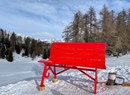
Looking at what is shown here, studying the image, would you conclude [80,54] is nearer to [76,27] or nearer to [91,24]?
[76,27]

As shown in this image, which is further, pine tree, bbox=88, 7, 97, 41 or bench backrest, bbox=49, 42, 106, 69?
pine tree, bbox=88, 7, 97, 41

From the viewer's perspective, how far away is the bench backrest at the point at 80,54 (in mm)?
8594

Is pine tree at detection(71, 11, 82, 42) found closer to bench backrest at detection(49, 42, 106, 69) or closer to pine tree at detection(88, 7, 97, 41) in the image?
pine tree at detection(88, 7, 97, 41)

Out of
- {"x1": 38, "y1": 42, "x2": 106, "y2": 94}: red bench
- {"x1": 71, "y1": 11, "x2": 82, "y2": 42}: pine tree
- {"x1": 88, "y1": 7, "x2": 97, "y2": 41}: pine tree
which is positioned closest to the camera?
{"x1": 38, "y1": 42, "x2": 106, "y2": 94}: red bench

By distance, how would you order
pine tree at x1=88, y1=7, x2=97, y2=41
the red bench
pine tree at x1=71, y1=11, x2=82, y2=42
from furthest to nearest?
1. pine tree at x1=88, y1=7, x2=97, y2=41
2. pine tree at x1=71, y1=11, x2=82, y2=42
3. the red bench

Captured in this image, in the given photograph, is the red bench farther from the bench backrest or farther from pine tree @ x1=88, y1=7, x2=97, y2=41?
pine tree @ x1=88, y1=7, x2=97, y2=41

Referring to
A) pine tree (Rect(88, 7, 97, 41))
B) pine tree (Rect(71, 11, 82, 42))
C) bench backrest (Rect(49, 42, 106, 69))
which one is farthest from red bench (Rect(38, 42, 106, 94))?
pine tree (Rect(88, 7, 97, 41))

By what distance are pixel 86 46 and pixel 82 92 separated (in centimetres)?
178

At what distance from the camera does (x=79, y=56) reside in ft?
30.2

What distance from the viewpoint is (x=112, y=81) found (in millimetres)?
9258

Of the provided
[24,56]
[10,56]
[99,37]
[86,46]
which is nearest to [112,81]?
[86,46]

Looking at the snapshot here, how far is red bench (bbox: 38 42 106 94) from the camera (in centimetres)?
859

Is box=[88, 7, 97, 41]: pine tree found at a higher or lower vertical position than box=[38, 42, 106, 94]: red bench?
higher

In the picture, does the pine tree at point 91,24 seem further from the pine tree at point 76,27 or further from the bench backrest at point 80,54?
the bench backrest at point 80,54
